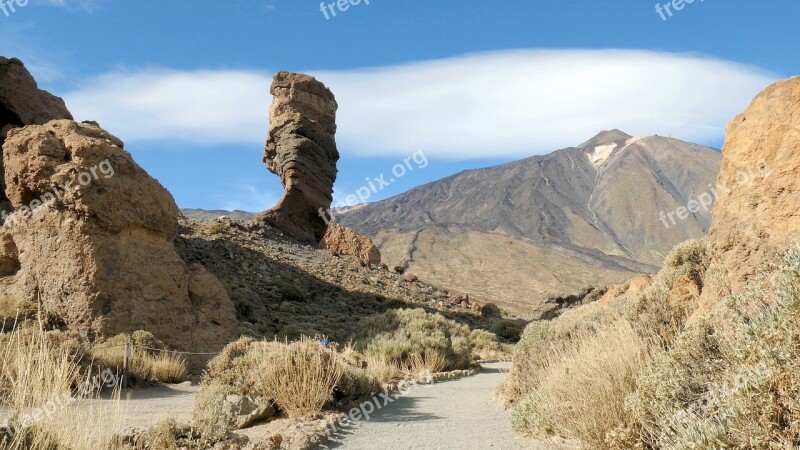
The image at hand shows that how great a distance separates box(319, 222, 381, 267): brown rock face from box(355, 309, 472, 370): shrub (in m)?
20.3

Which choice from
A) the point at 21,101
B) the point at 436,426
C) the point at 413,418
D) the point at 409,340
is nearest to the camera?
the point at 436,426

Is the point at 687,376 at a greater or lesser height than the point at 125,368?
greater

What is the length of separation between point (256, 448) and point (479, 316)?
27.0 meters

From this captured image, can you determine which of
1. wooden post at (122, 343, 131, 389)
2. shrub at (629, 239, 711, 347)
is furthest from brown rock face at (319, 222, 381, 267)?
shrub at (629, 239, 711, 347)

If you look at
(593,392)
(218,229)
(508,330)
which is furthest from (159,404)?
(218,229)

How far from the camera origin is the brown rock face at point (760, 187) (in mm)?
5660

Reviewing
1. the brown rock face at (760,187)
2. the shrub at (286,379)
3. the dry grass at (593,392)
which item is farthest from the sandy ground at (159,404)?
the brown rock face at (760,187)

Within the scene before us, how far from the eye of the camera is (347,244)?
3894 centimetres

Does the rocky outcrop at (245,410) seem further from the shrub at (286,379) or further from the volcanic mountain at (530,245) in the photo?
the volcanic mountain at (530,245)

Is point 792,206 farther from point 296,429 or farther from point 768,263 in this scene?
point 296,429

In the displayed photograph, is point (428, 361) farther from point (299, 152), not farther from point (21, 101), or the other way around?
point (299, 152)

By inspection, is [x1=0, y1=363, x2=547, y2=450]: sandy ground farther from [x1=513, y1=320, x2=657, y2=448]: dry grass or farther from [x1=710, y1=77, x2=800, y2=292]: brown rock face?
[x1=710, y1=77, x2=800, y2=292]: brown rock face

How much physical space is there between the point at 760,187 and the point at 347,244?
3368 cm

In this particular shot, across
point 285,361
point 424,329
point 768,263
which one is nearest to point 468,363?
point 424,329
